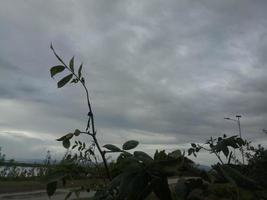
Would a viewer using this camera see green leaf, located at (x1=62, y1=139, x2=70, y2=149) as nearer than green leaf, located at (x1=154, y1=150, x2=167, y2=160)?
No

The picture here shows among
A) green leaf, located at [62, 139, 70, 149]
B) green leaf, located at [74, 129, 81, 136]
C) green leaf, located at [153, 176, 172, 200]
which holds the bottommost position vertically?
green leaf, located at [153, 176, 172, 200]

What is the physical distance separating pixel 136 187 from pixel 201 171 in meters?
0.30

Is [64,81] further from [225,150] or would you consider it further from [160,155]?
[225,150]

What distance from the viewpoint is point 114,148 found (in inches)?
57.5

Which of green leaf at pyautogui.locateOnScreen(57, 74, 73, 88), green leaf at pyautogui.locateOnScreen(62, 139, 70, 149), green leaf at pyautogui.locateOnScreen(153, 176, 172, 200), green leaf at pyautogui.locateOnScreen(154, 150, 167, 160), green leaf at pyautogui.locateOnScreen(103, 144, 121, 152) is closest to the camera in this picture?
green leaf at pyautogui.locateOnScreen(153, 176, 172, 200)

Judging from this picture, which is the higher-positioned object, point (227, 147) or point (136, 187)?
point (227, 147)

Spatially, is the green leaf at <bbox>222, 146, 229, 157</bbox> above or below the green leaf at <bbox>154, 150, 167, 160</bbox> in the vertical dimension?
above

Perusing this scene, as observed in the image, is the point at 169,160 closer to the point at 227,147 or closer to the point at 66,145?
the point at 227,147

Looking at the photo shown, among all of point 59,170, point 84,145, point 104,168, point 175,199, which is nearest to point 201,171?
point 175,199

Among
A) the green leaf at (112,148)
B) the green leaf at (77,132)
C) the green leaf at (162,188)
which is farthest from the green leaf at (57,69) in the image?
the green leaf at (162,188)

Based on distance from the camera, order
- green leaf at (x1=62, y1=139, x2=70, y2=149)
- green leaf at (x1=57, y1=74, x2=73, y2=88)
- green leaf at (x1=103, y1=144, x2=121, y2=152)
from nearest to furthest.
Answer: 1. green leaf at (x1=103, y1=144, x2=121, y2=152)
2. green leaf at (x1=57, y1=74, x2=73, y2=88)
3. green leaf at (x1=62, y1=139, x2=70, y2=149)

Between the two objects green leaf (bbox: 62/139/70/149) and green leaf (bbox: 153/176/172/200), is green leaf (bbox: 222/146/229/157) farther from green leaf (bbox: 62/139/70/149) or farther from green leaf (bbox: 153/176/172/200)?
green leaf (bbox: 62/139/70/149)

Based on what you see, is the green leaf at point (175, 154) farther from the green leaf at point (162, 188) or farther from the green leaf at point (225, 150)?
the green leaf at point (225, 150)

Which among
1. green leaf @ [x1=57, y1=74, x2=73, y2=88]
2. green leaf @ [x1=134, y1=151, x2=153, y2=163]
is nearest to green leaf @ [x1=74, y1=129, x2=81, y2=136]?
green leaf @ [x1=57, y1=74, x2=73, y2=88]
